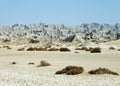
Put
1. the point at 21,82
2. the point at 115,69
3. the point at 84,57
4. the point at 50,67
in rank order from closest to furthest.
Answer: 1. the point at 21,82
2. the point at 115,69
3. the point at 50,67
4. the point at 84,57

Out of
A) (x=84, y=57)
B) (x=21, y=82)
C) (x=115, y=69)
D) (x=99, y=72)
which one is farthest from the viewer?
(x=84, y=57)

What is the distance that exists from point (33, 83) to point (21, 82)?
2.72 ft

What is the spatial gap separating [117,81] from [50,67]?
10914 mm

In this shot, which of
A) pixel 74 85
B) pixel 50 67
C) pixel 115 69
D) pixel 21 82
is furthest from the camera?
pixel 50 67

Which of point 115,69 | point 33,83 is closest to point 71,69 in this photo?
point 115,69

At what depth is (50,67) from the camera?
2942cm

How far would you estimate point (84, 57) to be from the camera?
39.7 m

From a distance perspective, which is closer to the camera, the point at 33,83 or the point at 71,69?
the point at 33,83

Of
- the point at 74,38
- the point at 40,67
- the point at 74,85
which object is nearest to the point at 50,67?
the point at 40,67

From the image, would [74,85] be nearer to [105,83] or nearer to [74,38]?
[105,83]

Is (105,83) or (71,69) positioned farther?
(71,69)

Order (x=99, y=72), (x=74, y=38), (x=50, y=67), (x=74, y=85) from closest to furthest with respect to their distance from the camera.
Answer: (x=74, y=85) → (x=99, y=72) → (x=50, y=67) → (x=74, y=38)

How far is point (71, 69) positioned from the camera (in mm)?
24297

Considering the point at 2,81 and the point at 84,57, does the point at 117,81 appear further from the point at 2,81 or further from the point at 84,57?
the point at 84,57
